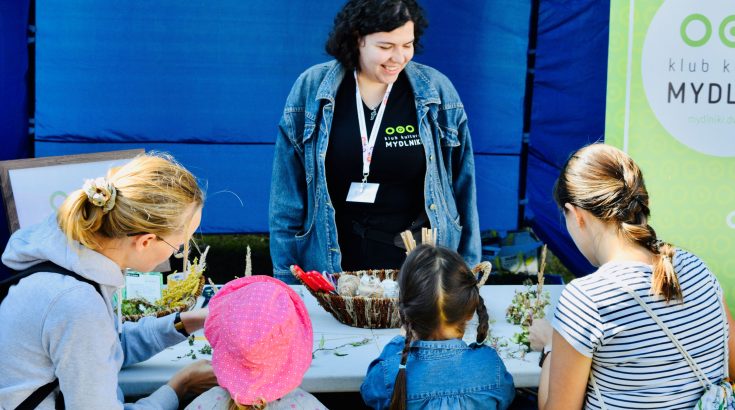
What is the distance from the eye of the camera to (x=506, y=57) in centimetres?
472

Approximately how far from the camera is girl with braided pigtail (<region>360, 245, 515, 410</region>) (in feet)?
6.04

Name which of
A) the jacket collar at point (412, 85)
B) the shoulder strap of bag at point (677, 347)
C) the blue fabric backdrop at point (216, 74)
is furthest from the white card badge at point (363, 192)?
the blue fabric backdrop at point (216, 74)

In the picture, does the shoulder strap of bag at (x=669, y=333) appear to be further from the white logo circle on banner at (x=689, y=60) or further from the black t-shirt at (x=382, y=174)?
the white logo circle on banner at (x=689, y=60)

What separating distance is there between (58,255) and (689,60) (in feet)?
8.95

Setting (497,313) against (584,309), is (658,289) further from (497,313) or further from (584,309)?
(497,313)

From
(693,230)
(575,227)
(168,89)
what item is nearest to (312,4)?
(168,89)

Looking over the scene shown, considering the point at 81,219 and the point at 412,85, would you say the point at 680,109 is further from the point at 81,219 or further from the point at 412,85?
the point at 81,219

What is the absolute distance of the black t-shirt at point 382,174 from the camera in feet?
9.50

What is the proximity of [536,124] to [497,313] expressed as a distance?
2540 millimetres

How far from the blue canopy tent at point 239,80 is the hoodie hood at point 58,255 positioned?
115 inches

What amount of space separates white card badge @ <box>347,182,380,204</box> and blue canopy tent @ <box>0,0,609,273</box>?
189 cm

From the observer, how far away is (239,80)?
4.66 meters

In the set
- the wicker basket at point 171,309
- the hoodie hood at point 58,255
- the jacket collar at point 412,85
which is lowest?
the wicker basket at point 171,309

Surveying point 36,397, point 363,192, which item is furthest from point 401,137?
point 36,397
